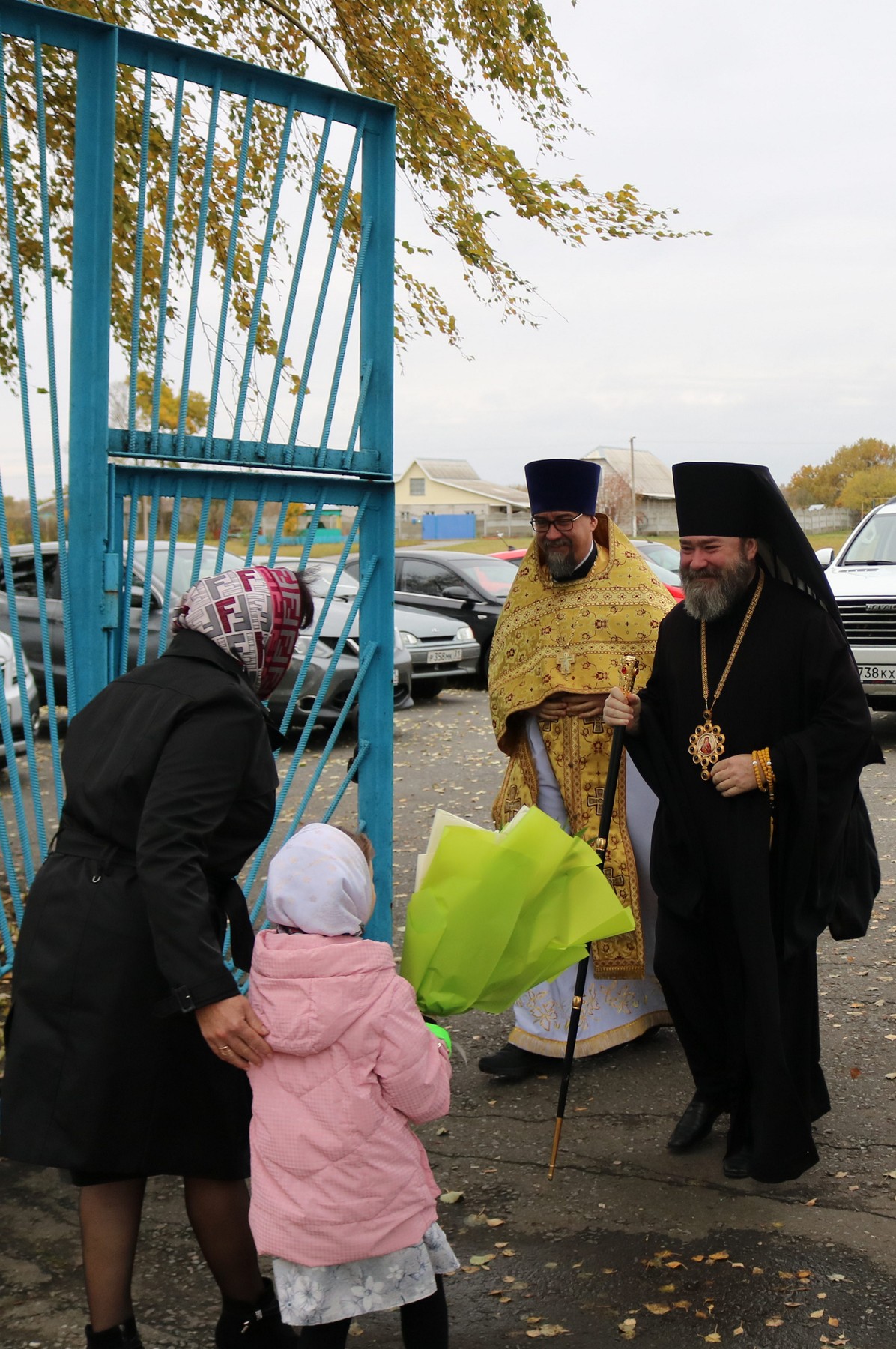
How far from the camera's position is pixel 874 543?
12.8 meters

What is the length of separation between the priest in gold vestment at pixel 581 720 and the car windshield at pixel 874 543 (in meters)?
8.65

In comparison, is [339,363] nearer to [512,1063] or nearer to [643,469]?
[512,1063]

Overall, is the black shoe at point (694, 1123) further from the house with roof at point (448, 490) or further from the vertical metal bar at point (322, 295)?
the house with roof at point (448, 490)

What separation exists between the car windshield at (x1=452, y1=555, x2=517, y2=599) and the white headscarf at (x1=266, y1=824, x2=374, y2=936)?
1242 centimetres

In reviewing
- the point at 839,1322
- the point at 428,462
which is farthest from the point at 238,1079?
the point at 428,462

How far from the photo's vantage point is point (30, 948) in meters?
2.61

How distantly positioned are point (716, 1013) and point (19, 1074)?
7.40 feet

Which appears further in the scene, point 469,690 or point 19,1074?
point 469,690

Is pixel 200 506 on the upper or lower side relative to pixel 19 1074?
upper

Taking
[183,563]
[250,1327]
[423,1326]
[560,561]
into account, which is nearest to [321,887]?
[423,1326]

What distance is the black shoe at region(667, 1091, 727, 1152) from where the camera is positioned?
3.96 meters

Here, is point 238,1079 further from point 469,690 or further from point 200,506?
point 469,690

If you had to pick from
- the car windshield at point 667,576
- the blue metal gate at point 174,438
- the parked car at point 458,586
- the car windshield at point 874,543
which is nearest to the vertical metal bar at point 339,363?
the blue metal gate at point 174,438

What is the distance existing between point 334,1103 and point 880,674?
9813 millimetres
